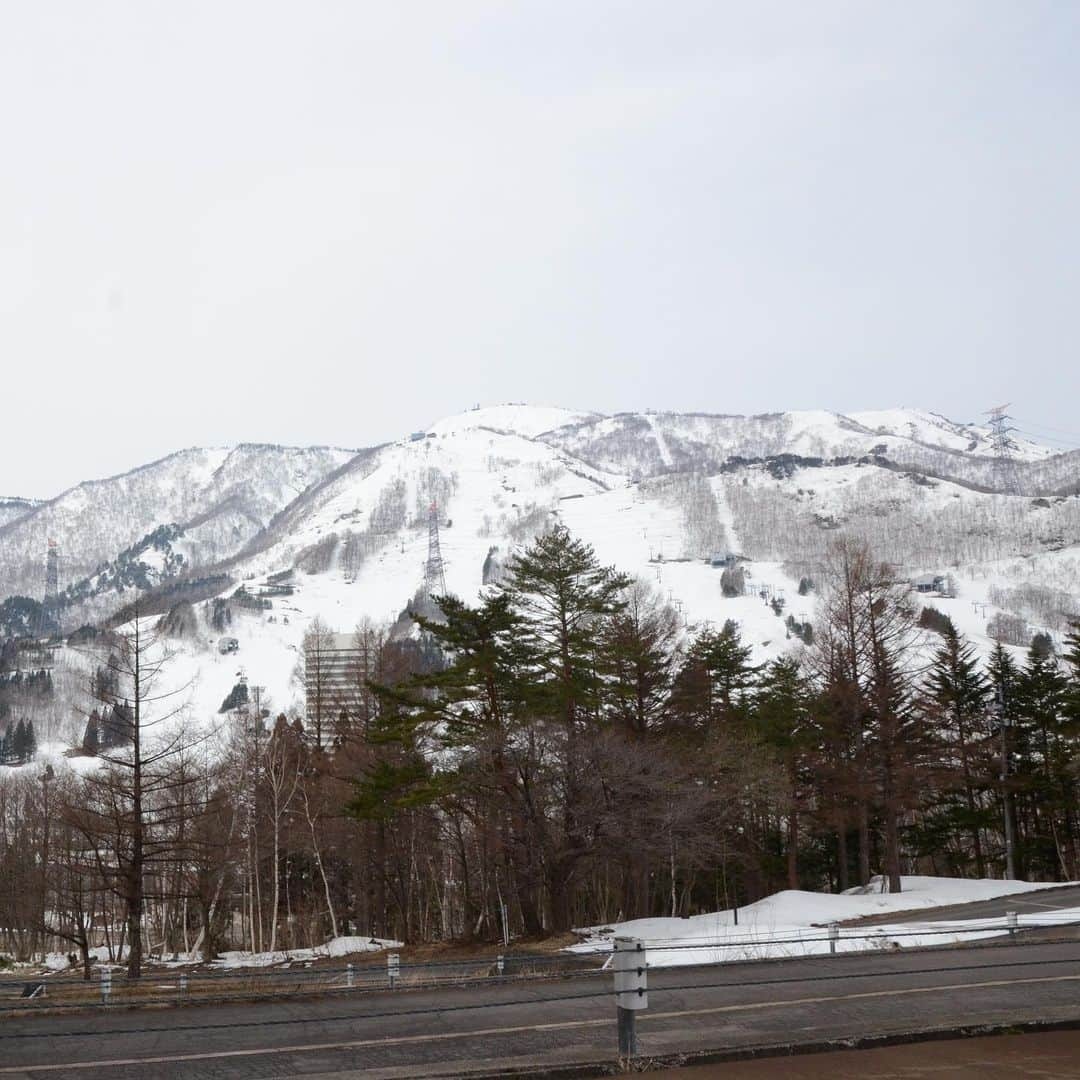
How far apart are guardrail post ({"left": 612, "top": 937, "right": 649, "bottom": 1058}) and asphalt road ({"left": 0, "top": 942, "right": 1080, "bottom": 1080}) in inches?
8.5

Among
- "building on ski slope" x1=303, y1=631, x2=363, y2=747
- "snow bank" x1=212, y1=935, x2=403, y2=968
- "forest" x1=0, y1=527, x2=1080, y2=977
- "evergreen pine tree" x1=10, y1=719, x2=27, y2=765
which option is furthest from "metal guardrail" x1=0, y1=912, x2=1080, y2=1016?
"evergreen pine tree" x1=10, y1=719, x2=27, y2=765

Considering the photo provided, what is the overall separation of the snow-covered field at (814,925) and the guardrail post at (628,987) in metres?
12.0

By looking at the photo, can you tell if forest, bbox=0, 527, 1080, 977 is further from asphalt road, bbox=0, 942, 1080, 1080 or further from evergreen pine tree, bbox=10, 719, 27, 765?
evergreen pine tree, bbox=10, 719, 27, 765

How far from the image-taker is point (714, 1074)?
7.02m

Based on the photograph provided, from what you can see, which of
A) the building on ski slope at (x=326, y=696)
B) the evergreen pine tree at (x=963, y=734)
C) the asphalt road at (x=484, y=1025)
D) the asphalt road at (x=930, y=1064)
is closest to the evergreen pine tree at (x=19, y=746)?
the building on ski slope at (x=326, y=696)

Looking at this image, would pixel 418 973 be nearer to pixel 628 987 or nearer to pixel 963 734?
pixel 628 987

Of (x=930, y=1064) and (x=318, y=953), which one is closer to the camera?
(x=930, y=1064)

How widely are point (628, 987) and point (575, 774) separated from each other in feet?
73.3

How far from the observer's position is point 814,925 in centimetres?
2762

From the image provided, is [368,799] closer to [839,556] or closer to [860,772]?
[860,772]


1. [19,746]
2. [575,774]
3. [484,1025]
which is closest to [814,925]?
[575,774]

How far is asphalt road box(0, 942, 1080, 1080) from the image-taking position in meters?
7.73

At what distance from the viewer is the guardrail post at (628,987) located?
725 centimetres

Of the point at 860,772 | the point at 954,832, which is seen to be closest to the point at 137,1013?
the point at 860,772
